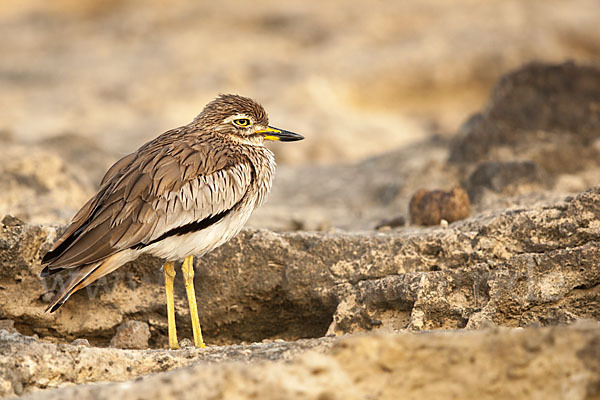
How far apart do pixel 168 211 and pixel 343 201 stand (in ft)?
15.5

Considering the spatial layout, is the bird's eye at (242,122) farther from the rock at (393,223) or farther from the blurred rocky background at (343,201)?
the rock at (393,223)

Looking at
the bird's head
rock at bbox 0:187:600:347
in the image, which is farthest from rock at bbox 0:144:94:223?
the bird's head

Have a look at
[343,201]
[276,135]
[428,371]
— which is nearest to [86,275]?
[276,135]

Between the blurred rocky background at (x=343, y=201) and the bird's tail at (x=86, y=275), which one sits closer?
the blurred rocky background at (x=343, y=201)

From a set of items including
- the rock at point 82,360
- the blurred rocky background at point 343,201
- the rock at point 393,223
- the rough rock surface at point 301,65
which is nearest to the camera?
the blurred rocky background at point 343,201

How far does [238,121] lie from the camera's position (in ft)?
18.0

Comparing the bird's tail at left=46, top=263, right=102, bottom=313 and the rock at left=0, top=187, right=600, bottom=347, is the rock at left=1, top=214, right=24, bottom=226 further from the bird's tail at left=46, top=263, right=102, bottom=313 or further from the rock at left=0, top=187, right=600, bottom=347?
the bird's tail at left=46, top=263, right=102, bottom=313

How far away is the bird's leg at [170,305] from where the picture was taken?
15.5ft

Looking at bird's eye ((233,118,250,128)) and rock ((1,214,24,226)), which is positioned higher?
bird's eye ((233,118,250,128))

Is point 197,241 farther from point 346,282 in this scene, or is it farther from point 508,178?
point 508,178

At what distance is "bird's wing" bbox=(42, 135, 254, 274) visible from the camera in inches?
176

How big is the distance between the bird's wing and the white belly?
6 centimetres

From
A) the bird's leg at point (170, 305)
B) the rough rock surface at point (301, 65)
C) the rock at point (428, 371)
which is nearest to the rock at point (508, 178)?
the bird's leg at point (170, 305)

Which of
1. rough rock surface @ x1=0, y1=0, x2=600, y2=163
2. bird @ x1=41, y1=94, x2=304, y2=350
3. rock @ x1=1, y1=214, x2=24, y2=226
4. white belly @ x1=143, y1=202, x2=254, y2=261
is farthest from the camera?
rough rock surface @ x1=0, y1=0, x2=600, y2=163
